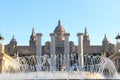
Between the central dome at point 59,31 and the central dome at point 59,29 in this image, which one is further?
the central dome at point 59,29

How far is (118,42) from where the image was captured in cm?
8181

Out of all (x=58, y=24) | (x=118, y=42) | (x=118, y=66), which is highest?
(x=58, y=24)

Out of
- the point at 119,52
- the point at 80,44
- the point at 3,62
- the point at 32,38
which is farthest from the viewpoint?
the point at 32,38

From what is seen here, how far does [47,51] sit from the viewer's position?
11331 centimetres

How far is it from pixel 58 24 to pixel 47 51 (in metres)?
13.0

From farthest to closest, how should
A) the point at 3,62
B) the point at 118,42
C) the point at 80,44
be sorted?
the point at 118,42 < the point at 3,62 < the point at 80,44

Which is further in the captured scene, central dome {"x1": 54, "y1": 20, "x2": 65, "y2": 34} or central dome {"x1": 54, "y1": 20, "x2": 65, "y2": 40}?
central dome {"x1": 54, "y1": 20, "x2": 65, "y2": 34}

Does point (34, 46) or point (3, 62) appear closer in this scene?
point (3, 62)

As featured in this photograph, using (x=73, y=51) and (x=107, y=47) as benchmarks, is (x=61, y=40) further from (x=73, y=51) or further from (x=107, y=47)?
(x=107, y=47)

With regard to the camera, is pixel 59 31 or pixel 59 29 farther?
pixel 59 29

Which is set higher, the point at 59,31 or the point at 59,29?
the point at 59,29

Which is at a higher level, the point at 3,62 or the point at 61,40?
the point at 61,40

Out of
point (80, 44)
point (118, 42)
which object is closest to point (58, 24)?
point (118, 42)

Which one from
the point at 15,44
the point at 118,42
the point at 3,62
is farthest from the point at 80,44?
the point at 15,44
